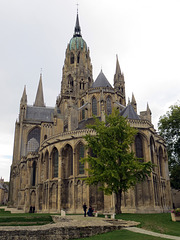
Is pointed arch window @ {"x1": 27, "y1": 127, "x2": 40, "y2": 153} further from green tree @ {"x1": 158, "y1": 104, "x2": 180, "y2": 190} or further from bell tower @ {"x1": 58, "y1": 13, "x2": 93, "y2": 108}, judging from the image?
green tree @ {"x1": 158, "y1": 104, "x2": 180, "y2": 190}

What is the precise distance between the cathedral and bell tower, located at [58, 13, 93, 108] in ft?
0.89

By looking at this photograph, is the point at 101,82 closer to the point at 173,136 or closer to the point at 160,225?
the point at 173,136

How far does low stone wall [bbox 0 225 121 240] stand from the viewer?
10.8 meters

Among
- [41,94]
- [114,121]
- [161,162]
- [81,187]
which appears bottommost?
[81,187]

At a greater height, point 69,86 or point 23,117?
point 69,86

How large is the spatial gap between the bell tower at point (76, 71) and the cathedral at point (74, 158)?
0.27m

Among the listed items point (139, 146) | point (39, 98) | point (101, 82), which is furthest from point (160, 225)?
point (39, 98)

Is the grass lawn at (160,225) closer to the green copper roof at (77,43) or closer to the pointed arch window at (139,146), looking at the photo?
the pointed arch window at (139,146)

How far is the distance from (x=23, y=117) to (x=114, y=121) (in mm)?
35520

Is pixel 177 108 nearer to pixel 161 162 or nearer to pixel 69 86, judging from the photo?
pixel 161 162

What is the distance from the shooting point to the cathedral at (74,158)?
A: 2794cm

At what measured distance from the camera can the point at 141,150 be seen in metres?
29.0

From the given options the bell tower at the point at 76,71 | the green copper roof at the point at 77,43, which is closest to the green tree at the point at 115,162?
the bell tower at the point at 76,71

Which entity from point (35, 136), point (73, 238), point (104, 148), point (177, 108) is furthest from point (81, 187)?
point (35, 136)
